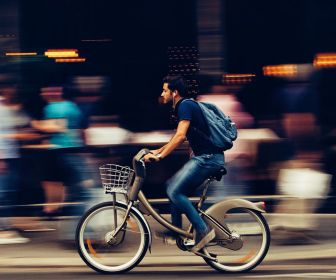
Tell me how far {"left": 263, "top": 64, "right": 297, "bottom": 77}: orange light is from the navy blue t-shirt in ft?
13.2

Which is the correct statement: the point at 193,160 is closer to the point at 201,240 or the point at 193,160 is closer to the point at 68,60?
the point at 201,240

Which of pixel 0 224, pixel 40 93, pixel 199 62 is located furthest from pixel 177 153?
pixel 0 224

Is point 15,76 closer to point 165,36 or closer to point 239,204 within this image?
point 165,36

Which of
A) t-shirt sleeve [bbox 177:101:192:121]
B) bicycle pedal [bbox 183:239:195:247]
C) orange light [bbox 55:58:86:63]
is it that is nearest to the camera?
t-shirt sleeve [bbox 177:101:192:121]

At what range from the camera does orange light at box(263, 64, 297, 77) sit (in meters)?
11.7

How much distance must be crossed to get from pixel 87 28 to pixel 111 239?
4.80m

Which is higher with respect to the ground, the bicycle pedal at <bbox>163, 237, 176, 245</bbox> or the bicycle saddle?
the bicycle saddle

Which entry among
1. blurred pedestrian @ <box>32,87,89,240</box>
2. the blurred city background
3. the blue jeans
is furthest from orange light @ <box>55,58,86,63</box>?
the blue jeans

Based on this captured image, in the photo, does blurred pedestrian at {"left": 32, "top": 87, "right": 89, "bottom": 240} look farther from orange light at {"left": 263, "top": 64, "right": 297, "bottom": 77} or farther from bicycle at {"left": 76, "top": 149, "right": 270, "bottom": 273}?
orange light at {"left": 263, "top": 64, "right": 297, "bottom": 77}

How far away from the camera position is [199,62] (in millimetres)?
11656

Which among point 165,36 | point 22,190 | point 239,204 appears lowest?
point 22,190

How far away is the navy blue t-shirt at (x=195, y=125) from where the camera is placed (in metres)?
7.72

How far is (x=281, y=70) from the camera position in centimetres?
1182

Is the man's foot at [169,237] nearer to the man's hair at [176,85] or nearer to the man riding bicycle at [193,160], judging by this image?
the man riding bicycle at [193,160]
